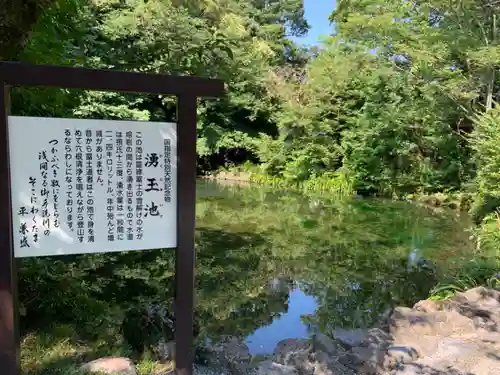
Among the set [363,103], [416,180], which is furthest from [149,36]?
[363,103]

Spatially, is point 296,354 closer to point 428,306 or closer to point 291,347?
point 291,347

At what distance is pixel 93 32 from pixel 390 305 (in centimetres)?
465

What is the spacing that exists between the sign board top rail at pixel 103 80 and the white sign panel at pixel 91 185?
168mm

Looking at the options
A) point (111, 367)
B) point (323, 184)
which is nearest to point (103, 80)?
point (111, 367)

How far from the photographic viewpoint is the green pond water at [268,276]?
161 inches

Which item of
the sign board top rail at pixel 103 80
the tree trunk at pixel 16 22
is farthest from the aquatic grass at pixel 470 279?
the tree trunk at pixel 16 22

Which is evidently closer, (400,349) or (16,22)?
(16,22)

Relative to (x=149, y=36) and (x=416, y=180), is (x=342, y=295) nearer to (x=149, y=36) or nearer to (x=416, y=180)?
(x=149, y=36)

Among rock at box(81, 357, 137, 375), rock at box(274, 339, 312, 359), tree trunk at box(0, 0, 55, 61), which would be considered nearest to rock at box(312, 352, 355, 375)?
rock at box(274, 339, 312, 359)

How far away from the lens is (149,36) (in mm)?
5598

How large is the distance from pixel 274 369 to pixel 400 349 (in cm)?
97

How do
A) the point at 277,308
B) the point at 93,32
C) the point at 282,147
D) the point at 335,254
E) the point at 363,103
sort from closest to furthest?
the point at 93,32
the point at 277,308
the point at 335,254
the point at 363,103
the point at 282,147

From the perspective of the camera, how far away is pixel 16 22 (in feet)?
9.22

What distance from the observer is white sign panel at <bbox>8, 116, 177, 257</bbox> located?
6.94 ft
